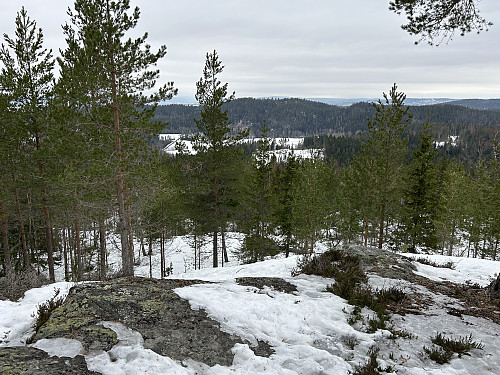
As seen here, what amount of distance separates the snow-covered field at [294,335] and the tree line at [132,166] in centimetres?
465

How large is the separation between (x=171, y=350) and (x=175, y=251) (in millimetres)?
30651

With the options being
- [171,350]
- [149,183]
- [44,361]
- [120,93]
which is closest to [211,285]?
[171,350]

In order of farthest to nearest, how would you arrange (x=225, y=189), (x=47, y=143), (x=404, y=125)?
(x=225, y=189), (x=404, y=125), (x=47, y=143)

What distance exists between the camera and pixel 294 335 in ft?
15.6

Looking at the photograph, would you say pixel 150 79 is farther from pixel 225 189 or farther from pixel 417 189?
pixel 417 189

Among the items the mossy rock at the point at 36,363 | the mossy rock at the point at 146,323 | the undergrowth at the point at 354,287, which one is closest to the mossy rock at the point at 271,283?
the undergrowth at the point at 354,287

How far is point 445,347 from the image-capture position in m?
4.43

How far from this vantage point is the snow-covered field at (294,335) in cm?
373

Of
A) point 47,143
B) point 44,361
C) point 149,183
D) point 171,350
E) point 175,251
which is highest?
point 47,143

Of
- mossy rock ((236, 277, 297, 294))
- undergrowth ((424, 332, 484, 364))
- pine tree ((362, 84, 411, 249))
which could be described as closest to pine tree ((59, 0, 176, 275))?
mossy rock ((236, 277, 297, 294))

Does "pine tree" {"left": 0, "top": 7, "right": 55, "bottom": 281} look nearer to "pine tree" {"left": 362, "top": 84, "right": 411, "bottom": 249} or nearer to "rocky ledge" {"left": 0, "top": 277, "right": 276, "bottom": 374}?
"rocky ledge" {"left": 0, "top": 277, "right": 276, "bottom": 374}

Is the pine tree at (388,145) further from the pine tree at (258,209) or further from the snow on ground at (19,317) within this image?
the snow on ground at (19,317)

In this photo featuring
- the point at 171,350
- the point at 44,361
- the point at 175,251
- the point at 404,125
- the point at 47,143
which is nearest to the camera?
the point at 44,361

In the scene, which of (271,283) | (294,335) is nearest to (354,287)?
(271,283)
